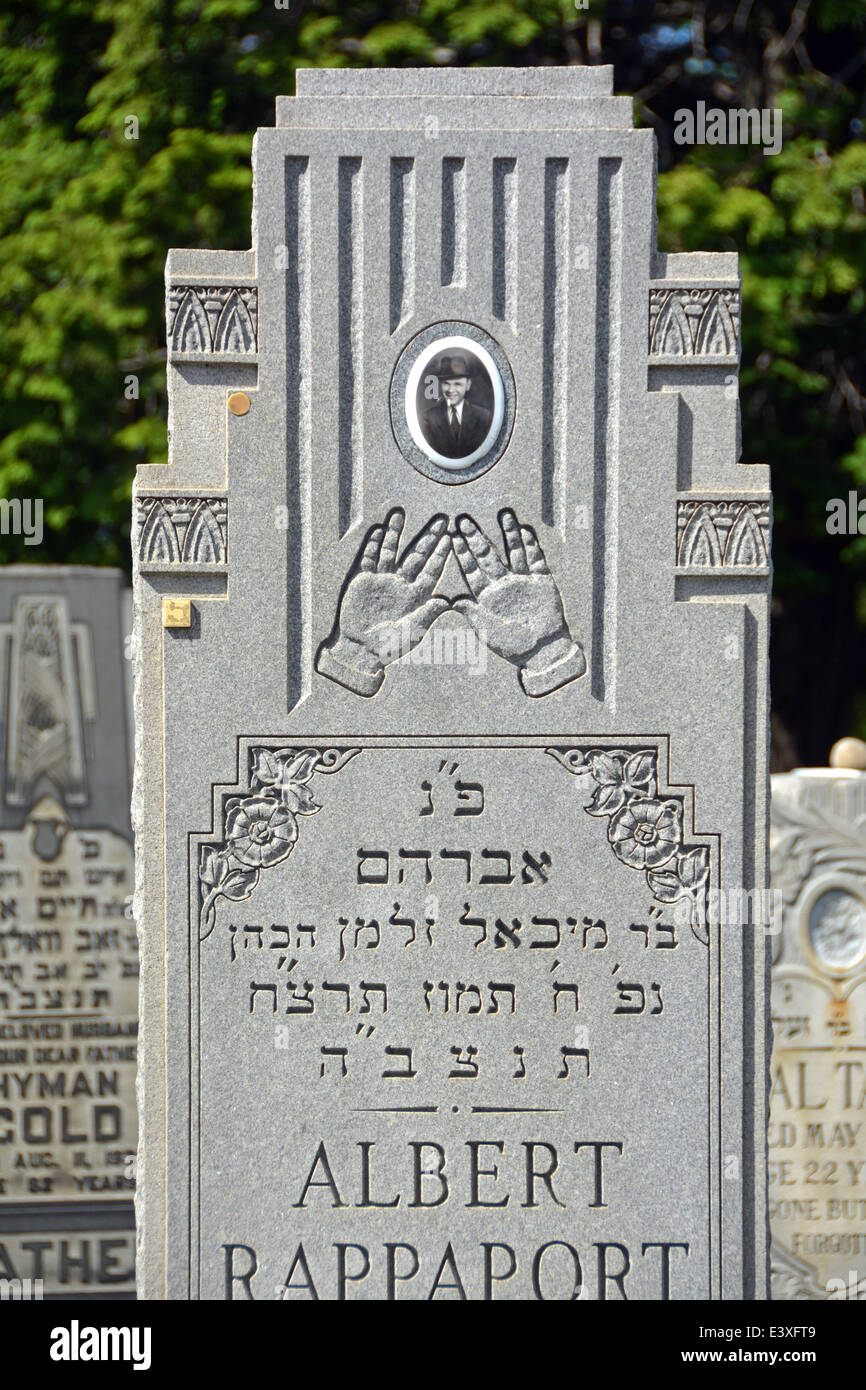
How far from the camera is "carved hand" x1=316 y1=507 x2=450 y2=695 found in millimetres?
4770

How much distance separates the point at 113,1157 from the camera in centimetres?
730

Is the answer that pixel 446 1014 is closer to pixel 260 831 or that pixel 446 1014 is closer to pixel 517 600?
pixel 260 831

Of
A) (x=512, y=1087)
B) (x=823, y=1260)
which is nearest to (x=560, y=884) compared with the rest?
(x=512, y=1087)

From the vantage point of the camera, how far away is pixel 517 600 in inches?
188

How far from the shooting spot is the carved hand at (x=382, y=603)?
477 centimetres

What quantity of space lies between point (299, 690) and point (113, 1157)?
3.67 m

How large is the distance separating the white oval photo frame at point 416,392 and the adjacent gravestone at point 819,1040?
10.3 ft

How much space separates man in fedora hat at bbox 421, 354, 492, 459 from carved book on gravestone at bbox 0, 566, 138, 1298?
311cm

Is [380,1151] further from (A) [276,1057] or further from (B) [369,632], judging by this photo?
(B) [369,632]
